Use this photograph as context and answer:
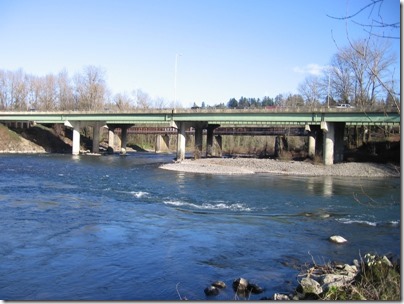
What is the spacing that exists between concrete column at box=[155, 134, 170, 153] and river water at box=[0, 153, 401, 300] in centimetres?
8943

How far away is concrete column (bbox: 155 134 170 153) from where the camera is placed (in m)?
119

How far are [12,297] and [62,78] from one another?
117 metres

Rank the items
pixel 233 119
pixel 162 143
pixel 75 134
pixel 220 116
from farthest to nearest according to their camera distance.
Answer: pixel 162 143
pixel 75 134
pixel 220 116
pixel 233 119

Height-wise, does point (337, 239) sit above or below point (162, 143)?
above

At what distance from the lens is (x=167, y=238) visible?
1581 centimetres

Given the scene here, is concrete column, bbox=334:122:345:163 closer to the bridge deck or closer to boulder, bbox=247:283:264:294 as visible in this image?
the bridge deck

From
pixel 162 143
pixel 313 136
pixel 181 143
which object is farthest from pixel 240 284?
pixel 162 143

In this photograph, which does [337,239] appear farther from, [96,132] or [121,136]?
[121,136]

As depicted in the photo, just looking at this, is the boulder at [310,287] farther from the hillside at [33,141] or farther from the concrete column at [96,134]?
the hillside at [33,141]

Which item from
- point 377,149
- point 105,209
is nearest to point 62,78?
point 377,149

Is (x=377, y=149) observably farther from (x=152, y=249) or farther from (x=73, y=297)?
(x=73, y=297)

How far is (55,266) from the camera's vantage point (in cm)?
1192

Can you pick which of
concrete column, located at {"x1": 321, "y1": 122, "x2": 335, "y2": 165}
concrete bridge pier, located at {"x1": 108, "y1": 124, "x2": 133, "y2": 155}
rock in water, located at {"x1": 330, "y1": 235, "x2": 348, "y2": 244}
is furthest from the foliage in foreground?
concrete bridge pier, located at {"x1": 108, "y1": 124, "x2": 133, "y2": 155}

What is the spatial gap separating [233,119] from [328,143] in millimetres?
14104
